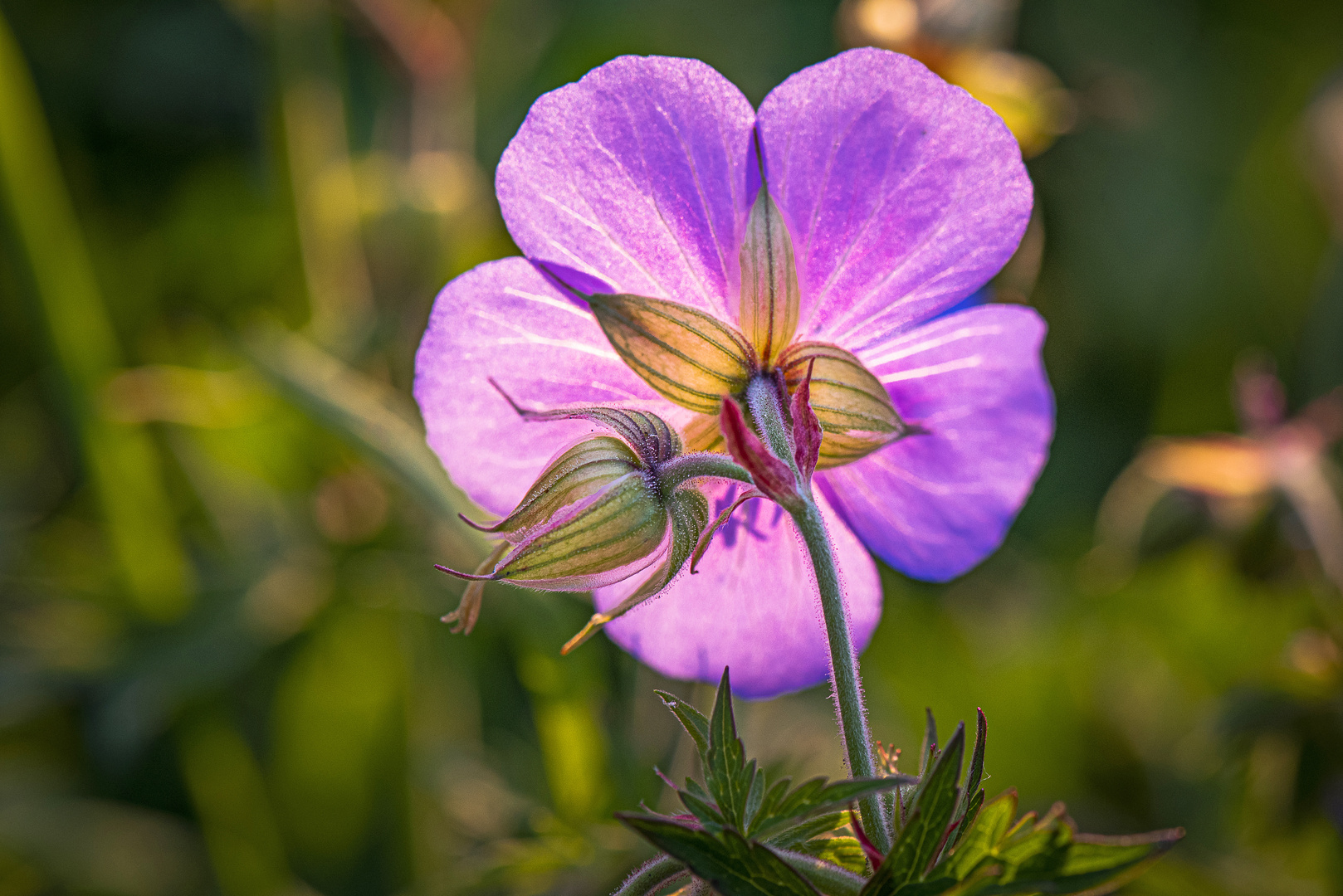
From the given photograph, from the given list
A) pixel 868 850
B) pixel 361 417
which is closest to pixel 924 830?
pixel 868 850

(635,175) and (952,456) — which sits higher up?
(635,175)

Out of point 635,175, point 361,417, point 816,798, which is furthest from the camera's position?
point 361,417

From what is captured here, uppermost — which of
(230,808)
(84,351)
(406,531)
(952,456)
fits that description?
(952,456)

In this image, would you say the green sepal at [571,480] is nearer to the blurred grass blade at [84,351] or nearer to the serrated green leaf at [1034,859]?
the serrated green leaf at [1034,859]

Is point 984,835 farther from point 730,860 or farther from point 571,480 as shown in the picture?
point 571,480

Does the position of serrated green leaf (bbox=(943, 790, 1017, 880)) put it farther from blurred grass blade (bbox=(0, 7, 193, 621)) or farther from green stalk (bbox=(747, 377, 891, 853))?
blurred grass blade (bbox=(0, 7, 193, 621))

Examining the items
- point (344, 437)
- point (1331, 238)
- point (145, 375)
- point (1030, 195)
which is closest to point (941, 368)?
point (1030, 195)

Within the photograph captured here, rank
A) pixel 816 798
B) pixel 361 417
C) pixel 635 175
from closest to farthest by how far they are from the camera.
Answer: pixel 816 798, pixel 635 175, pixel 361 417

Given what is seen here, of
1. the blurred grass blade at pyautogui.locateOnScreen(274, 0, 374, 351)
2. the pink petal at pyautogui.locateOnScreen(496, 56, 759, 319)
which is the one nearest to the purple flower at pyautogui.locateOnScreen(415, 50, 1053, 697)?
the pink petal at pyautogui.locateOnScreen(496, 56, 759, 319)

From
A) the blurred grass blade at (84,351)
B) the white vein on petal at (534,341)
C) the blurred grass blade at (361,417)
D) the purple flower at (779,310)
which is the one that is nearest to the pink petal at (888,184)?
the purple flower at (779,310)
